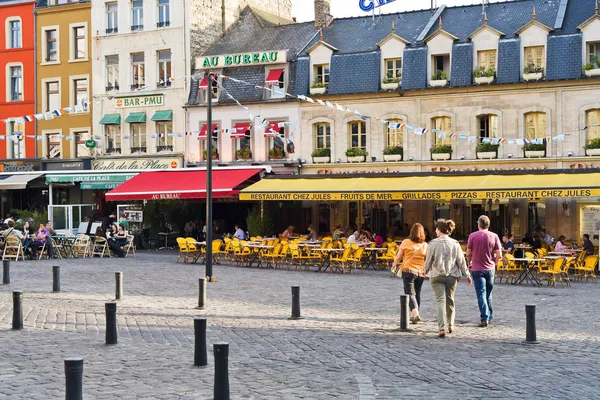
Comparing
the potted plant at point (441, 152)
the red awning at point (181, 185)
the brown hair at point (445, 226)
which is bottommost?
the brown hair at point (445, 226)

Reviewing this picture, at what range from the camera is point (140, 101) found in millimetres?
37625

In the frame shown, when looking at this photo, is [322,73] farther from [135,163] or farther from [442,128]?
[135,163]

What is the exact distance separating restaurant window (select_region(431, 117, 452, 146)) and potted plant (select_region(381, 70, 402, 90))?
181cm

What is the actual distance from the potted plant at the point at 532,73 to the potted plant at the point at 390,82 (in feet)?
14.8

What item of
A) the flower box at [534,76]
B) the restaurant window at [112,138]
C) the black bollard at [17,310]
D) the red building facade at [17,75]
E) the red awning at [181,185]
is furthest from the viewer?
the red building facade at [17,75]

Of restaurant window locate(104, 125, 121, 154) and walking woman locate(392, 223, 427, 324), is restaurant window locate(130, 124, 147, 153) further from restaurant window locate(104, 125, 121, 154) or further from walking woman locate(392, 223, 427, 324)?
walking woman locate(392, 223, 427, 324)

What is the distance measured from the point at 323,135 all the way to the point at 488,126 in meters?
6.21

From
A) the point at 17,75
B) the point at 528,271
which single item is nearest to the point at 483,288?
the point at 528,271

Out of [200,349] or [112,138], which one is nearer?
[200,349]

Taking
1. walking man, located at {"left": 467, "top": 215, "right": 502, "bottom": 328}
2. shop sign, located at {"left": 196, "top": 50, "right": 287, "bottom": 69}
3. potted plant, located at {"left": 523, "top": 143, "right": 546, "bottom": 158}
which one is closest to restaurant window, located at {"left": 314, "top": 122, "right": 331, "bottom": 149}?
shop sign, located at {"left": 196, "top": 50, "right": 287, "bottom": 69}

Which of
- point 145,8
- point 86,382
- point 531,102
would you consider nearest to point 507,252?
point 531,102

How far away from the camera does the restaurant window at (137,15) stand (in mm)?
38050

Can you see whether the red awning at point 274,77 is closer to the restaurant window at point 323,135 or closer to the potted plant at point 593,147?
the restaurant window at point 323,135

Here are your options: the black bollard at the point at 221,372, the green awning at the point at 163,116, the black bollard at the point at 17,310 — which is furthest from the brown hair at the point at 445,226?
the green awning at the point at 163,116
